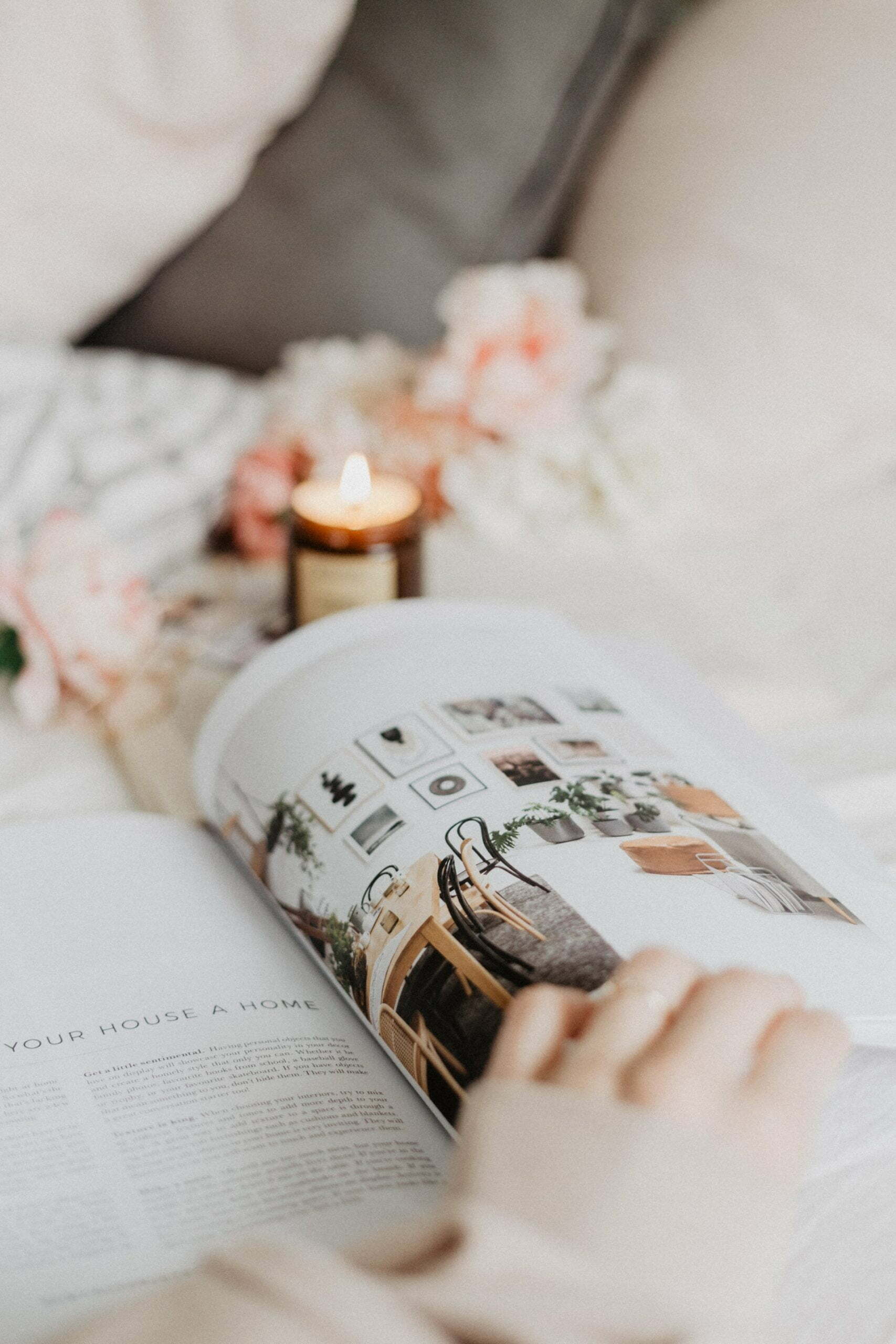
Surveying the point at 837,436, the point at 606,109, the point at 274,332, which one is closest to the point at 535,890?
the point at 837,436

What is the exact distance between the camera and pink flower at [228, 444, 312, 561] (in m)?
0.83

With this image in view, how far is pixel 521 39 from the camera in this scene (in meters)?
0.88

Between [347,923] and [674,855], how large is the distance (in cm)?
14

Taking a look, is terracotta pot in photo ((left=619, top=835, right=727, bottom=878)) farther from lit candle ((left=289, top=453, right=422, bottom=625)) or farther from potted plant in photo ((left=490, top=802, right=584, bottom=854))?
lit candle ((left=289, top=453, right=422, bottom=625))

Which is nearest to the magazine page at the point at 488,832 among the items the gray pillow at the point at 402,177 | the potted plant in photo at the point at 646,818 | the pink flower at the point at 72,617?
the potted plant in photo at the point at 646,818

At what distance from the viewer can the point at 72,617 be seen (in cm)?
65

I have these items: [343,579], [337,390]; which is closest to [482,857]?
[343,579]

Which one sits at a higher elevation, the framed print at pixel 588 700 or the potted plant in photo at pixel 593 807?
the potted plant in photo at pixel 593 807

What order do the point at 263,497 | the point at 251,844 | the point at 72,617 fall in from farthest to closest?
the point at 263,497
the point at 72,617
the point at 251,844

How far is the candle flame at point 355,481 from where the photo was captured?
0.67m

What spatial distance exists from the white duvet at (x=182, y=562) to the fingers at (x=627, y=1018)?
3.8 inches

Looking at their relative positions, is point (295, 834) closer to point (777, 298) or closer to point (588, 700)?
point (588, 700)

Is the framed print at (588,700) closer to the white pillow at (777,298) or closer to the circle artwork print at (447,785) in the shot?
the circle artwork print at (447,785)

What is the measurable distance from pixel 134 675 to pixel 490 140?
21.7 inches
